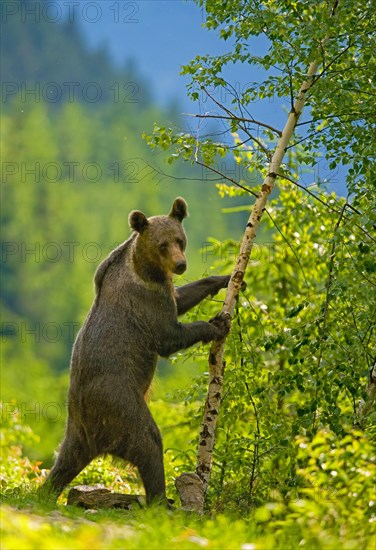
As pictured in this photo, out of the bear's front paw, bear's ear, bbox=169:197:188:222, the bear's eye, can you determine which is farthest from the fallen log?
bear's ear, bbox=169:197:188:222

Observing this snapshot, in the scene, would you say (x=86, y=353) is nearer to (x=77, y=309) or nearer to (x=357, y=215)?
(x=357, y=215)

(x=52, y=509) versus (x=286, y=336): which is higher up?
(x=286, y=336)

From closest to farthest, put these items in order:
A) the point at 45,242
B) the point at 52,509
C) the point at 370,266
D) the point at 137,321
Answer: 1. the point at 52,509
2. the point at 370,266
3. the point at 137,321
4. the point at 45,242

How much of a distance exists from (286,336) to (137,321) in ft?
4.22

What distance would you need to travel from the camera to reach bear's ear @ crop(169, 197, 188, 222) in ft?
26.3

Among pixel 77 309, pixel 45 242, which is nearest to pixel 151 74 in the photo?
pixel 45 242

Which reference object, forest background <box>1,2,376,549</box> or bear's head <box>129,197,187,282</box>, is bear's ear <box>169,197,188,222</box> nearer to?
bear's head <box>129,197,187,282</box>

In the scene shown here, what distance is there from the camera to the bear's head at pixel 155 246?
25.3ft

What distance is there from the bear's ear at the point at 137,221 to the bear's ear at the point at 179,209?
0.33m

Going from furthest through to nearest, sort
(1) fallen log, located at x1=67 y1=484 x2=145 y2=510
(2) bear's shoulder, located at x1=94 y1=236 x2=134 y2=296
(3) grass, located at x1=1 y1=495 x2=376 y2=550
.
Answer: (2) bear's shoulder, located at x1=94 y1=236 x2=134 y2=296
(1) fallen log, located at x1=67 y1=484 x2=145 y2=510
(3) grass, located at x1=1 y1=495 x2=376 y2=550

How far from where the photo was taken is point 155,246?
774 centimetres

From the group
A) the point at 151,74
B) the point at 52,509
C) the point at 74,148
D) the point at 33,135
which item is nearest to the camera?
the point at 52,509

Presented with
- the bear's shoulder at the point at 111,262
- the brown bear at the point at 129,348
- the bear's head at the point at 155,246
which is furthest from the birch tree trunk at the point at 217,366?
the bear's shoulder at the point at 111,262

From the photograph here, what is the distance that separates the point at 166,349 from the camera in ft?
25.2
